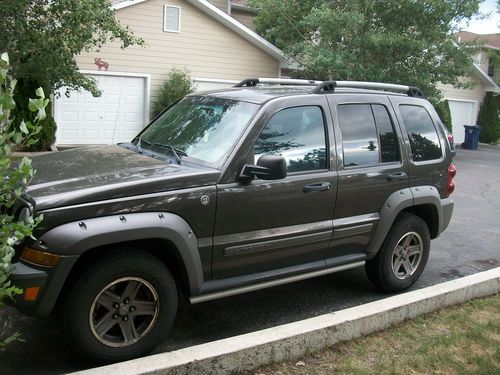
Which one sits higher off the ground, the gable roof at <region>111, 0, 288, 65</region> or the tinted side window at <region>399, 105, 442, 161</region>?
the gable roof at <region>111, 0, 288, 65</region>

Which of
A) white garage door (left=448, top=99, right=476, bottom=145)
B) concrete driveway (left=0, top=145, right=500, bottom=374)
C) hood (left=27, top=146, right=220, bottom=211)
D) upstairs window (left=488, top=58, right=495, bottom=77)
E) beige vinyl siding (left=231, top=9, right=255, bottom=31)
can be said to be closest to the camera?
hood (left=27, top=146, right=220, bottom=211)

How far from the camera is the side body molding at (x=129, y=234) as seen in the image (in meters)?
3.24

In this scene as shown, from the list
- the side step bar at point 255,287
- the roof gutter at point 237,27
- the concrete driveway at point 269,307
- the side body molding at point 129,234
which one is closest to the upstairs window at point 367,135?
the side step bar at point 255,287

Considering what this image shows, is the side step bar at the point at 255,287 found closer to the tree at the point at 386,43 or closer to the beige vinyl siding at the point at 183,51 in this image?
the tree at the point at 386,43

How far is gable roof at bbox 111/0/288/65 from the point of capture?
608 inches

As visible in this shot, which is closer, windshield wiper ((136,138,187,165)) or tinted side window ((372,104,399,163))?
windshield wiper ((136,138,187,165))

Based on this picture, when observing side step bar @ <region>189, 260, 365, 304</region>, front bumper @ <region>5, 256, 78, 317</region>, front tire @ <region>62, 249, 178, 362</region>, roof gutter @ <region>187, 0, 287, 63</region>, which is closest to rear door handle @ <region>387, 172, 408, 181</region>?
side step bar @ <region>189, 260, 365, 304</region>

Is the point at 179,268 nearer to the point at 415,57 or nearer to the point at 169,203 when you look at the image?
the point at 169,203

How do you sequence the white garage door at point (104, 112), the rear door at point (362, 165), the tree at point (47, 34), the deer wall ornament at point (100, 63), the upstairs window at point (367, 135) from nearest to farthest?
the rear door at point (362, 165) → the upstairs window at point (367, 135) → the tree at point (47, 34) → the white garage door at point (104, 112) → the deer wall ornament at point (100, 63)

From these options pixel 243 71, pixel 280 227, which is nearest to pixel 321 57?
pixel 243 71

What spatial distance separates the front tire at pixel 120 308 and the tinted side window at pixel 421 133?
286 centimetres

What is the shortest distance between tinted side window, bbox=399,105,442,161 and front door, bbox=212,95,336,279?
1086 millimetres

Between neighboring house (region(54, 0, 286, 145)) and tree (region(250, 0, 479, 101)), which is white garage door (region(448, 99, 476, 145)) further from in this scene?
neighboring house (region(54, 0, 286, 145))

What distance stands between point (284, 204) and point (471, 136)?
2231 centimetres
